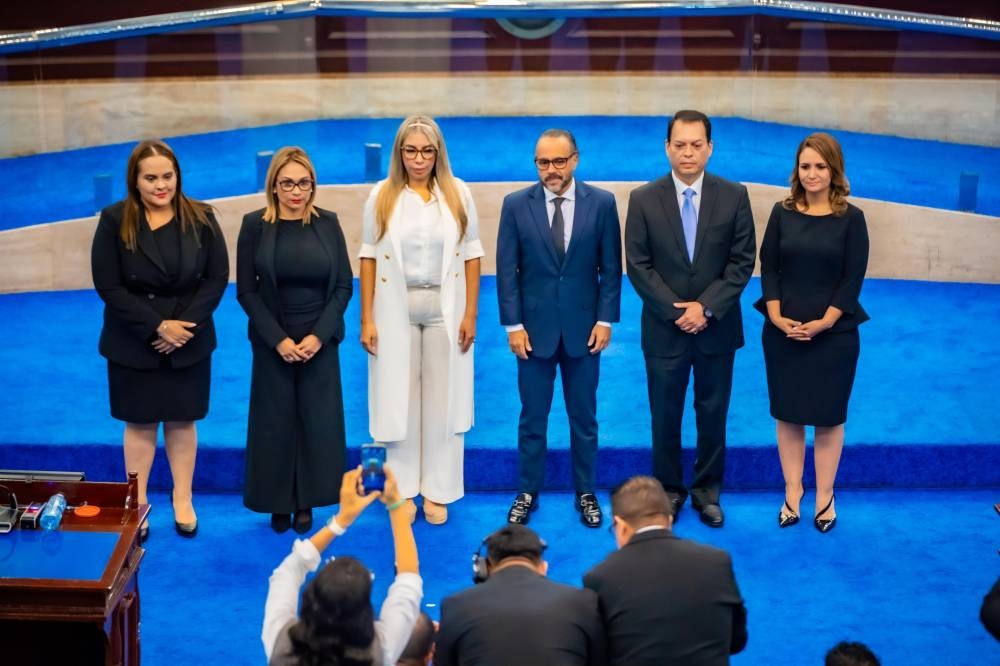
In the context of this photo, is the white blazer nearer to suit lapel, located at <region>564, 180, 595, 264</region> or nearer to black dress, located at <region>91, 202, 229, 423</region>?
suit lapel, located at <region>564, 180, 595, 264</region>

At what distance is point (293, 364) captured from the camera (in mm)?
5703

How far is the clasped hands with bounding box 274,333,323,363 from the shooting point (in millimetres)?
5578

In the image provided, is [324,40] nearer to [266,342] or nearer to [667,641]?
[266,342]

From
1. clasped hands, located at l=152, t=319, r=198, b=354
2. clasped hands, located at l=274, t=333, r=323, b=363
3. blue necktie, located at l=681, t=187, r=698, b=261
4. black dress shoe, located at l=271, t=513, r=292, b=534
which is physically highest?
blue necktie, located at l=681, t=187, r=698, b=261

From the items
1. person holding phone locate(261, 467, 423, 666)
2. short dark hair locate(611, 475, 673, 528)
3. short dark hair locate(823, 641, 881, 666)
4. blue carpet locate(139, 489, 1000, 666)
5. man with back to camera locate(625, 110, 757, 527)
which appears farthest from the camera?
man with back to camera locate(625, 110, 757, 527)

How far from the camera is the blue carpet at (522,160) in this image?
8.06m

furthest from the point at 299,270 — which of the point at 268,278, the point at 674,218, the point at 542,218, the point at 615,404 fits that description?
the point at 615,404

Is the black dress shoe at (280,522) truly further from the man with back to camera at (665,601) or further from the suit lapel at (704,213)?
the man with back to camera at (665,601)

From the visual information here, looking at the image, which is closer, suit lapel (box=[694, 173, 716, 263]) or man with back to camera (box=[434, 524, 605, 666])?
man with back to camera (box=[434, 524, 605, 666])

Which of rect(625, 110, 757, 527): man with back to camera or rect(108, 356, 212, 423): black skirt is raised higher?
rect(625, 110, 757, 527): man with back to camera

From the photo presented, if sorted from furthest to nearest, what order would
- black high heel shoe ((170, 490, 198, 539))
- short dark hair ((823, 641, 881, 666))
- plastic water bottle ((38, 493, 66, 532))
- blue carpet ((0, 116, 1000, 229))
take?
1. blue carpet ((0, 116, 1000, 229))
2. black high heel shoe ((170, 490, 198, 539))
3. plastic water bottle ((38, 493, 66, 532))
4. short dark hair ((823, 641, 881, 666))

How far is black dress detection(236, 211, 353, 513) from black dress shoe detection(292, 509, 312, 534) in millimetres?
37

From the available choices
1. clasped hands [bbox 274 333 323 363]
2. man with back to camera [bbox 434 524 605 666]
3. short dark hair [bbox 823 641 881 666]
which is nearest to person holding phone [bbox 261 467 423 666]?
man with back to camera [bbox 434 524 605 666]

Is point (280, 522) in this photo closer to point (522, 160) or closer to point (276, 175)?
point (276, 175)
